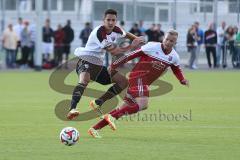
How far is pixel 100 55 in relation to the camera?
47.9 feet

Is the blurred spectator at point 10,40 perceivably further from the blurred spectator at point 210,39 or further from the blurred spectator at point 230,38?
the blurred spectator at point 230,38

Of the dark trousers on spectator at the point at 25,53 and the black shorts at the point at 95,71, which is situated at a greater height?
the black shorts at the point at 95,71

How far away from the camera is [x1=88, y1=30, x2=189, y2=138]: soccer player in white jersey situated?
13.5m

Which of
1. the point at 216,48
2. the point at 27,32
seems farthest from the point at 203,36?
the point at 27,32

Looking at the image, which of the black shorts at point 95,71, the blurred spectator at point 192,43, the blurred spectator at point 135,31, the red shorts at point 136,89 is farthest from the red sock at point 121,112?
the blurred spectator at point 192,43

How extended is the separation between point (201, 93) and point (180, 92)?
0.82 metres

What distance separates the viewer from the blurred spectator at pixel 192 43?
3606cm

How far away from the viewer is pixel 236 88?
25.8m

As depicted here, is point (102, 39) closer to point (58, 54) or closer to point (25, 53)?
point (25, 53)

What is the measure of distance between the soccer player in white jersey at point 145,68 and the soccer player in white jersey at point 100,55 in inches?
25.1

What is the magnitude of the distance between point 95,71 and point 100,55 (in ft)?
1.12

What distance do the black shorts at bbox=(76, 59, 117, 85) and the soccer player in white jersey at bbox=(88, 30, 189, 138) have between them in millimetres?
697

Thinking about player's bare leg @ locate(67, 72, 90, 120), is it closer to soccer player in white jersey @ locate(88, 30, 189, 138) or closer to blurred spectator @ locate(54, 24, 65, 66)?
soccer player in white jersey @ locate(88, 30, 189, 138)

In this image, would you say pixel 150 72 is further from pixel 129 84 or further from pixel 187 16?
pixel 187 16
